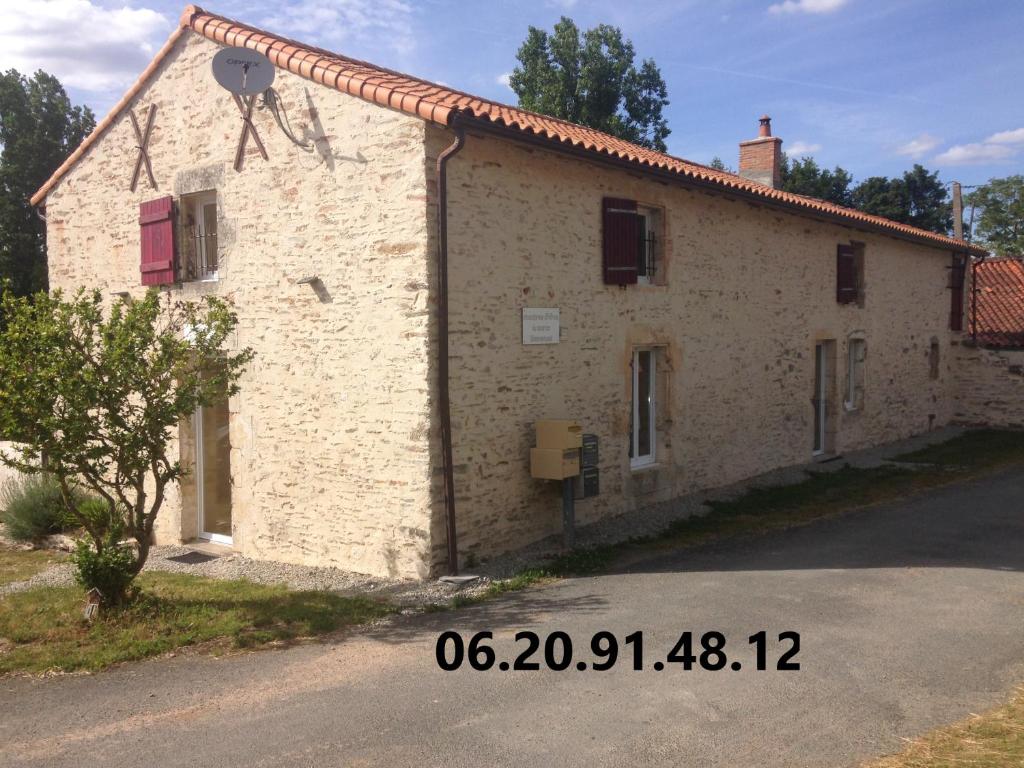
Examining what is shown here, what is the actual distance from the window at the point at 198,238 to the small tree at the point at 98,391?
122 inches

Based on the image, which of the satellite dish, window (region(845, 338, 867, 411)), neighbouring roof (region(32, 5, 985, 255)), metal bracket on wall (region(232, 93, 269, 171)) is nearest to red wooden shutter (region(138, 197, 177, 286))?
metal bracket on wall (region(232, 93, 269, 171))

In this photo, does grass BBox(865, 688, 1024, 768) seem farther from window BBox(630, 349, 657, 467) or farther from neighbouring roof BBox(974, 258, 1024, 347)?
neighbouring roof BBox(974, 258, 1024, 347)

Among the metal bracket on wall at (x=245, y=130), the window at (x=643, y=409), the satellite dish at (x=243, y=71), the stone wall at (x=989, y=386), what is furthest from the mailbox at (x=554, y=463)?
the stone wall at (x=989, y=386)

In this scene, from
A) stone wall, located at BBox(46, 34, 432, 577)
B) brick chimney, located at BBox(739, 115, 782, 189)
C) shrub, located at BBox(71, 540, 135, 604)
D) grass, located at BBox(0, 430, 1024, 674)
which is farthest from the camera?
brick chimney, located at BBox(739, 115, 782, 189)

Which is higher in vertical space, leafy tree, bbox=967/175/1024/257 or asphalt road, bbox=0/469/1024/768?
leafy tree, bbox=967/175/1024/257

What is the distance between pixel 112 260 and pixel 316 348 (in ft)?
13.3

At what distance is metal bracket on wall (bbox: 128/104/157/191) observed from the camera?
9844 mm

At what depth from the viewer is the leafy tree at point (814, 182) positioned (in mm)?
33750

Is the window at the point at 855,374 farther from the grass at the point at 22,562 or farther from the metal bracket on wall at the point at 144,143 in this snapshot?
the grass at the point at 22,562

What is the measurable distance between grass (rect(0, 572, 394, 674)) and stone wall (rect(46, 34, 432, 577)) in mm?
1035

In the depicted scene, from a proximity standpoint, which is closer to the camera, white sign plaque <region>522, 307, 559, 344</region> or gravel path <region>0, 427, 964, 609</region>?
gravel path <region>0, 427, 964, 609</region>

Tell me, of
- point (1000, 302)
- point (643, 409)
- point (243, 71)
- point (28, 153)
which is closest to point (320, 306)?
point (243, 71)

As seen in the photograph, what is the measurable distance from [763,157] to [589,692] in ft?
50.8

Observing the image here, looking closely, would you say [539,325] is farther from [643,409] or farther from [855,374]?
[855,374]
